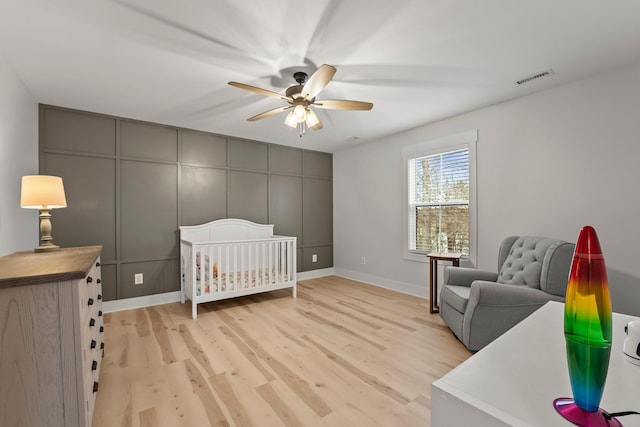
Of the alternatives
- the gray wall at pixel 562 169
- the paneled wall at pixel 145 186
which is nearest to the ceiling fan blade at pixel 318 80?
the gray wall at pixel 562 169

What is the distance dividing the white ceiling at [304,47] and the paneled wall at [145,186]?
0.45 meters

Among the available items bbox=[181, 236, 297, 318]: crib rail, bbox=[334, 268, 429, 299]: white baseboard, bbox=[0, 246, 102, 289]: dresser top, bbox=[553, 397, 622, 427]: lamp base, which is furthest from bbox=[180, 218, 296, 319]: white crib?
bbox=[553, 397, 622, 427]: lamp base

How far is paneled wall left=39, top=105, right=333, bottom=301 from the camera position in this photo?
10.1ft

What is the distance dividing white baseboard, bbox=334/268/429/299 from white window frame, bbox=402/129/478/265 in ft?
1.23

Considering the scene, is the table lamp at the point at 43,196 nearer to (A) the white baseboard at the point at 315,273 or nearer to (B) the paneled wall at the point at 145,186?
(B) the paneled wall at the point at 145,186

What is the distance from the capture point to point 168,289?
3631 mm

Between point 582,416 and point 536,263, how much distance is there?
2.18m

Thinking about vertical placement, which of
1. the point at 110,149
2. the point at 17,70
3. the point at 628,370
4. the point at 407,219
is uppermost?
the point at 17,70

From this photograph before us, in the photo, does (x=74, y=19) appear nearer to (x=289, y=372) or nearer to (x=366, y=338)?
(x=289, y=372)

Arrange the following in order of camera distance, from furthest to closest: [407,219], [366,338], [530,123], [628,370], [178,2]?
[407,219], [530,123], [366,338], [178,2], [628,370]

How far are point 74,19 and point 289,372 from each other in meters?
2.67

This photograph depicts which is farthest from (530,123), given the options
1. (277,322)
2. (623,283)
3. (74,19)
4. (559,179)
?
(74,19)

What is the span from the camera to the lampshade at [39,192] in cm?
207

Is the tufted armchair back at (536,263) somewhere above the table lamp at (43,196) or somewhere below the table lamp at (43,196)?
below
